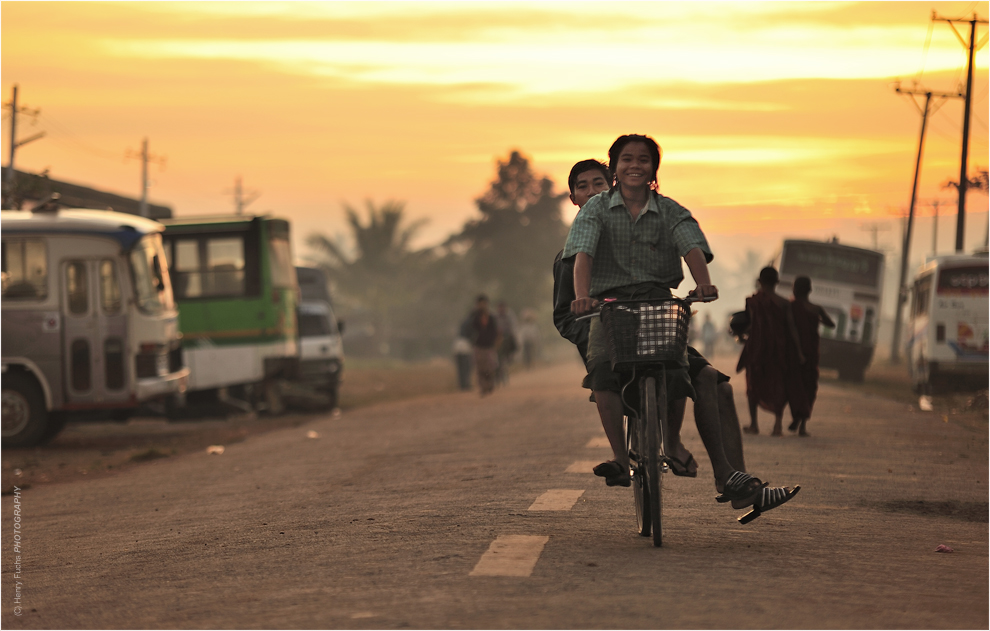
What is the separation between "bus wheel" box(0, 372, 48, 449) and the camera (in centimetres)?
1606

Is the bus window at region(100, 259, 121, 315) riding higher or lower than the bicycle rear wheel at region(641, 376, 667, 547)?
higher

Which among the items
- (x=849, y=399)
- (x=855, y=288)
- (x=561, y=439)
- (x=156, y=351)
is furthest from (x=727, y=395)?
(x=855, y=288)

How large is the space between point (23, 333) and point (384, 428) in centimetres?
493

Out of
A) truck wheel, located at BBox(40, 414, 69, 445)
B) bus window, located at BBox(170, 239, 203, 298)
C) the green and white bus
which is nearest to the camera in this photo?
truck wheel, located at BBox(40, 414, 69, 445)

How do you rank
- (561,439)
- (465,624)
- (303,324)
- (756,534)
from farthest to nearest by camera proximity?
(303,324) < (561,439) < (756,534) < (465,624)

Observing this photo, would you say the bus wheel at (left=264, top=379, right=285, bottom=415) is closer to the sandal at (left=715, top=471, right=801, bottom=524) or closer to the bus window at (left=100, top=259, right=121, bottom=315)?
the bus window at (left=100, top=259, right=121, bottom=315)

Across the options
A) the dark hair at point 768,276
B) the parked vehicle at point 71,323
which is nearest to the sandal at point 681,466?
the dark hair at point 768,276

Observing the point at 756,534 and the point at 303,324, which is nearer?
the point at 756,534

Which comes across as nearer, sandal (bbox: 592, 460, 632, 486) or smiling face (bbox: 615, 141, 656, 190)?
sandal (bbox: 592, 460, 632, 486)

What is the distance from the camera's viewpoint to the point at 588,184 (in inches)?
267

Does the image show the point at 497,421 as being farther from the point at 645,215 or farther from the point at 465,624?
the point at 465,624

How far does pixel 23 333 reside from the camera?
16.3 meters

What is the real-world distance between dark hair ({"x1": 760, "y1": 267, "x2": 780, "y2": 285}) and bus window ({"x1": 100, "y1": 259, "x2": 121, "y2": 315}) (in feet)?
28.8

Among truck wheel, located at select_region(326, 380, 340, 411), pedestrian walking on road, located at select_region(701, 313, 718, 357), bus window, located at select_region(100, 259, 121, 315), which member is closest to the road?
bus window, located at select_region(100, 259, 121, 315)
